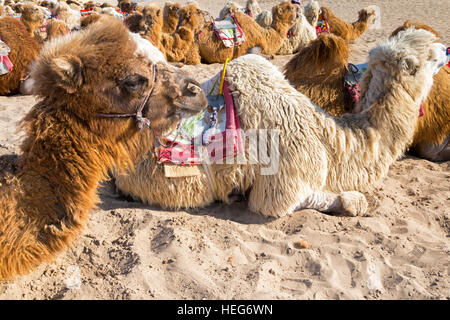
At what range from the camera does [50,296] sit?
8.87ft

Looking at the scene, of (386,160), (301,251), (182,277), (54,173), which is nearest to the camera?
(54,173)

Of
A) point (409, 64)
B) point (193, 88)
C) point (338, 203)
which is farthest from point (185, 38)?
point (193, 88)

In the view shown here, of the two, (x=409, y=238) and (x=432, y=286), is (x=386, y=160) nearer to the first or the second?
(x=409, y=238)

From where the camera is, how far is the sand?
278cm

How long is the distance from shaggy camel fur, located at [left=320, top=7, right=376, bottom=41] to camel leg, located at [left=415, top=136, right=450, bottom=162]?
24.3ft

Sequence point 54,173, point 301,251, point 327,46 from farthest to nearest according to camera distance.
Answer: point 327,46 < point 301,251 < point 54,173

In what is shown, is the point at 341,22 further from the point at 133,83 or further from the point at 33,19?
the point at 133,83

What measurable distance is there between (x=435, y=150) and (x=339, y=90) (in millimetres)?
1404

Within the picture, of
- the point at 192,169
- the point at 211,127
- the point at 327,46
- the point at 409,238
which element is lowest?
the point at 409,238

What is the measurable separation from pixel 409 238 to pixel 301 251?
3.20 ft

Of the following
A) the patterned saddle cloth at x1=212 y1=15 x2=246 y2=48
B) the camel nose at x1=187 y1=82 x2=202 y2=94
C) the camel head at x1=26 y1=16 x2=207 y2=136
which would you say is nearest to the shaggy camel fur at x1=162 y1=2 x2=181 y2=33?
the patterned saddle cloth at x1=212 y1=15 x2=246 y2=48

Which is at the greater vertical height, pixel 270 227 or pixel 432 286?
pixel 432 286

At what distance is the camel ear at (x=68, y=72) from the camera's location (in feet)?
7.25

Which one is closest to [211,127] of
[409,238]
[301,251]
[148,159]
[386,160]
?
[148,159]
